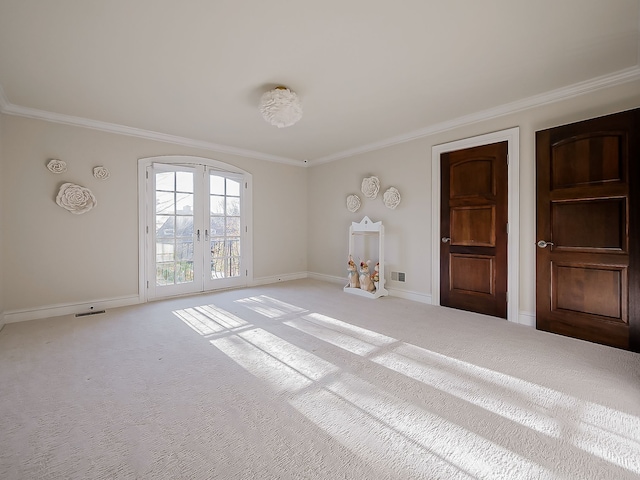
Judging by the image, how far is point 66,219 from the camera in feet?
11.7

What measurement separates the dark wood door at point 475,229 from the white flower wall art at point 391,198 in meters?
0.69

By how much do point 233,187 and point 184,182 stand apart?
2.63ft

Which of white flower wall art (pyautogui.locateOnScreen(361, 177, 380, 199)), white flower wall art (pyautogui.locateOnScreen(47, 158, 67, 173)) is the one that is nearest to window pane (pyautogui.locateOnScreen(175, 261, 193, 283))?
white flower wall art (pyautogui.locateOnScreen(47, 158, 67, 173))

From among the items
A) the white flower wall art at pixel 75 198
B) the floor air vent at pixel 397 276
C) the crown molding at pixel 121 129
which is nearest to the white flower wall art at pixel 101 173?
the white flower wall art at pixel 75 198

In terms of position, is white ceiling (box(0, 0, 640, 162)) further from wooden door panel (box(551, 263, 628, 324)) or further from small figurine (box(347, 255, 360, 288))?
small figurine (box(347, 255, 360, 288))

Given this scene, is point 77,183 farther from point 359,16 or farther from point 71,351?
point 359,16

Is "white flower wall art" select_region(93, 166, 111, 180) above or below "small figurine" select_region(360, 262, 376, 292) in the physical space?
above

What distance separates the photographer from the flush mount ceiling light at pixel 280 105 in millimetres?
2740

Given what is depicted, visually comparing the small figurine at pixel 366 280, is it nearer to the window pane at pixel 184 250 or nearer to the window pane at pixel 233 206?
the window pane at pixel 233 206

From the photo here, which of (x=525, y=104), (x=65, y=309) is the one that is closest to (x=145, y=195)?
(x=65, y=309)

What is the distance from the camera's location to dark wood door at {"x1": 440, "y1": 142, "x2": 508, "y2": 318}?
3414 mm

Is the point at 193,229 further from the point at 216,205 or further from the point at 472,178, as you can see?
the point at 472,178

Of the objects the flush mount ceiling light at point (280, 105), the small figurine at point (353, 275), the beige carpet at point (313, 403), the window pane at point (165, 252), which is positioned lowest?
the beige carpet at point (313, 403)

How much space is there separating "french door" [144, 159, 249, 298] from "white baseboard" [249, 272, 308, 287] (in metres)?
0.23
